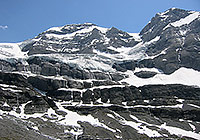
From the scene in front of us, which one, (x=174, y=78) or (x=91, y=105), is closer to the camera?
(x=91, y=105)

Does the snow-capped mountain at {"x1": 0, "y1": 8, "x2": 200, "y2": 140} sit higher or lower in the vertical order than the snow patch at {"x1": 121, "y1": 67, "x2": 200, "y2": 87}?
lower

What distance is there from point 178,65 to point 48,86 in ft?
356

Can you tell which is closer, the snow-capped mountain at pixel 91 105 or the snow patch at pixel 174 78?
the snow-capped mountain at pixel 91 105

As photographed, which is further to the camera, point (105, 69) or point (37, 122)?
point (105, 69)

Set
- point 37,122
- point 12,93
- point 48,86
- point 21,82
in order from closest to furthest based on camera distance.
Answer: point 37,122, point 12,93, point 21,82, point 48,86

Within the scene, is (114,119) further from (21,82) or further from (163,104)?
(21,82)

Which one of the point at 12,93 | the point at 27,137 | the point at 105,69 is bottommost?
the point at 27,137

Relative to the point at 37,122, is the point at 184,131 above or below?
below

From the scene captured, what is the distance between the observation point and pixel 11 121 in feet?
256

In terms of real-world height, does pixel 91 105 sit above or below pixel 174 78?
below

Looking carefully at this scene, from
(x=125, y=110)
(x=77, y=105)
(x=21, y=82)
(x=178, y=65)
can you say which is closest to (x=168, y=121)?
(x=125, y=110)

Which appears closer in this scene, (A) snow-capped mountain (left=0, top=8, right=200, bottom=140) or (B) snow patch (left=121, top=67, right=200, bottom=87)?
(A) snow-capped mountain (left=0, top=8, right=200, bottom=140)

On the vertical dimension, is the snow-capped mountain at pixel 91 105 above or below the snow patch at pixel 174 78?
below

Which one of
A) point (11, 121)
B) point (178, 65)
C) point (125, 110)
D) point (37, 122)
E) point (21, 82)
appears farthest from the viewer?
point (178, 65)
